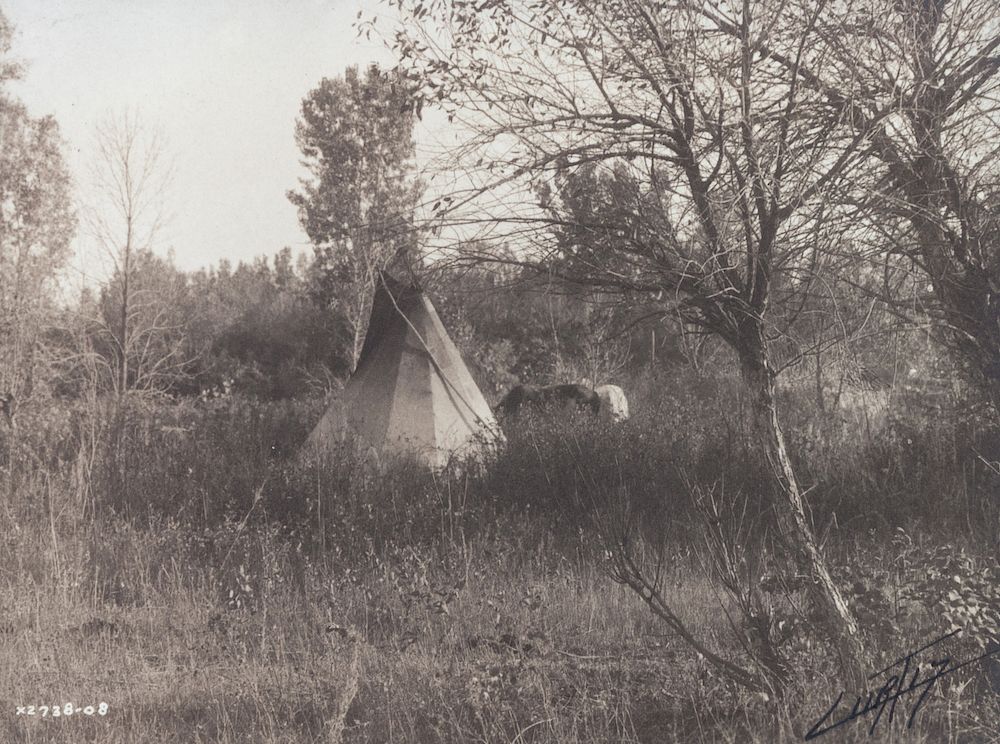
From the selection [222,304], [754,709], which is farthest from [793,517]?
[222,304]

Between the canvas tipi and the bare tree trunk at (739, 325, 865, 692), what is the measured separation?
4.61 m

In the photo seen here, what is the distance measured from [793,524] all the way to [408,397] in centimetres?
539

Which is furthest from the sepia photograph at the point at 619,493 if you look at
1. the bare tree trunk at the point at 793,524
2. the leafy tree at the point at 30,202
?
the leafy tree at the point at 30,202

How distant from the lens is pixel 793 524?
366 centimetres

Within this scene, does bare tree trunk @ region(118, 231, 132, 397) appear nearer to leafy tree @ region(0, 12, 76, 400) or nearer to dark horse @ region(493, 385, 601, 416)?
leafy tree @ region(0, 12, 76, 400)

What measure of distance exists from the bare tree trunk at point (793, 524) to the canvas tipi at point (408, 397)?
4.61m

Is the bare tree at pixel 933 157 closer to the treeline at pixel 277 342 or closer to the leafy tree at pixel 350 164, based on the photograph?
the treeline at pixel 277 342

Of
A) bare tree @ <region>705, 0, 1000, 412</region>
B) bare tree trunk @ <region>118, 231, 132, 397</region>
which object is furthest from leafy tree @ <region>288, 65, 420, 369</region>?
bare tree @ <region>705, 0, 1000, 412</region>

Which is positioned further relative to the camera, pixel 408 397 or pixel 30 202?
pixel 30 202

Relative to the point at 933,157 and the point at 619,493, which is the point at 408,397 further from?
the point at 933,157

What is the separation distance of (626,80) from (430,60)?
1.06 meters

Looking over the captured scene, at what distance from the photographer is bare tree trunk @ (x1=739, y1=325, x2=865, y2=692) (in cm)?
327
